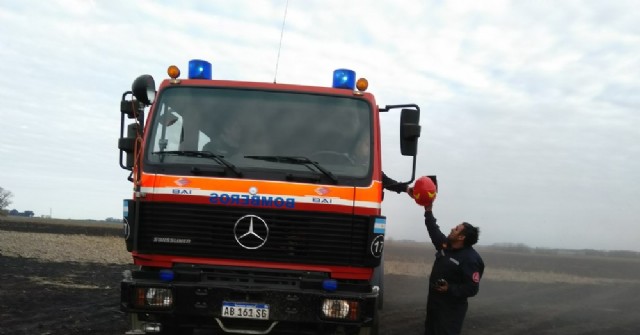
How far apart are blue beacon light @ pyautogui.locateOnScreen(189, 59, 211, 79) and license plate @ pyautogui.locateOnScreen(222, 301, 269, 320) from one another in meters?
2.44

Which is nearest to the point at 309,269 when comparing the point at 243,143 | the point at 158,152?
the point at 243,143

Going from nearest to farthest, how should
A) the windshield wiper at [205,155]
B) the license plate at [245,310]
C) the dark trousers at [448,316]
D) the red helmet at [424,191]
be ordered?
the license plate at [245,310] < the windshield wiper at [205,155] < the dark trousers at [448,316] < the red helmet at [424,191]

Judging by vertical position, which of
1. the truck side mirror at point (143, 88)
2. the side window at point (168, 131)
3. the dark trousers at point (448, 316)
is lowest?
the dark trousers at point (448, 316)

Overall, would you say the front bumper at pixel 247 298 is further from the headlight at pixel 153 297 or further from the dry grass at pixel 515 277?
the dry grass at pixel 515 277

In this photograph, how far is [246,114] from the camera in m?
6.95

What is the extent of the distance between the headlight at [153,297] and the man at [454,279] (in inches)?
99.6

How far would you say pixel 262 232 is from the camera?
251 inches

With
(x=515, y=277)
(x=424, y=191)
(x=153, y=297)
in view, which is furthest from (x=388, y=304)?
(x=515, y=277)

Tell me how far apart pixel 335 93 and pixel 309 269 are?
1839 mm

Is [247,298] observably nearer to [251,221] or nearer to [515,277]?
[251,221]

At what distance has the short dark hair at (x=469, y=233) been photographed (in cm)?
666

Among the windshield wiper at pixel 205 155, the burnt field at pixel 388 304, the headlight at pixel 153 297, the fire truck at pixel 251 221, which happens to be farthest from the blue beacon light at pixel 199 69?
the burnt field at pixel 388 304

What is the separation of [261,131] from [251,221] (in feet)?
3.21

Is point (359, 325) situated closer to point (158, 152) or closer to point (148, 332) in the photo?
point (148, 332)
